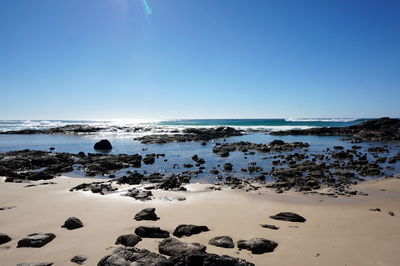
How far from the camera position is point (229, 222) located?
25.2 ft

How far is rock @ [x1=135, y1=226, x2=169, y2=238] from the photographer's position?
640 cm

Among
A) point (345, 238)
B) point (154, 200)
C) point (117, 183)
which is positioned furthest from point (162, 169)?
point (345, 238)

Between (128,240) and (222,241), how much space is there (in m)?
2.20

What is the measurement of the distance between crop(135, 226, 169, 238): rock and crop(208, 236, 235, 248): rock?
119 cm

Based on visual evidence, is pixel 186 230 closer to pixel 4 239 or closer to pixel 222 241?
pixel 222 241

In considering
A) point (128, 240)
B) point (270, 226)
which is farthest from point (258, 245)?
point (128, 240)

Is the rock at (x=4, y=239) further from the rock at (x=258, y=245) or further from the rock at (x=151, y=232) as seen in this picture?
the rock at (x=258, y=245)

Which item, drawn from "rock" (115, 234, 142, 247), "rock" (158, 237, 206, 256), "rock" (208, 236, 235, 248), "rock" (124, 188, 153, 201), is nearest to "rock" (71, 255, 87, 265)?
"rock" (115, 234, 142, 247)

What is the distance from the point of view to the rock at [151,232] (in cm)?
640

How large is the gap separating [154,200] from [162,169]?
831cm

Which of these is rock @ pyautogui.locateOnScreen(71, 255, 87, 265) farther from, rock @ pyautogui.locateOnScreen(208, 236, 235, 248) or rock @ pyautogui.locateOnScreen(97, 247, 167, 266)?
rock @ pyautogui.locateOnScreen(208, 236, 235, 248)

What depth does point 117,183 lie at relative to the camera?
1383 centimetres

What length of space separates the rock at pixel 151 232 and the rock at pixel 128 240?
25cm

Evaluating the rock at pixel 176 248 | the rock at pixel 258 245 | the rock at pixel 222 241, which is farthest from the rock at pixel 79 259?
the rock at pixel 258 245
